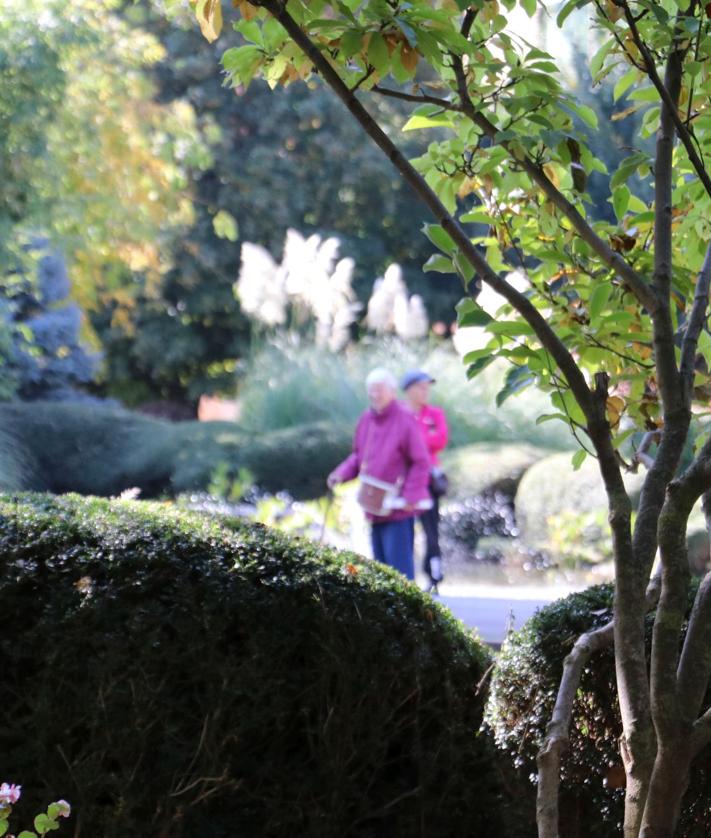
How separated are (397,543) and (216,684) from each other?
544 cm

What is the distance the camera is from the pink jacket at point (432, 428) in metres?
9.73

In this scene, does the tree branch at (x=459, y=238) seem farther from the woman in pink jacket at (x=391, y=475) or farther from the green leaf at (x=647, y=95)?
the woman in pink jacket at (x=391, y=475)

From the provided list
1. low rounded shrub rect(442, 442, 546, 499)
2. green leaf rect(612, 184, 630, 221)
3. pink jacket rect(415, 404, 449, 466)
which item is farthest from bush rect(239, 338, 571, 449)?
green leaf rect(612, 184, 630, 221)

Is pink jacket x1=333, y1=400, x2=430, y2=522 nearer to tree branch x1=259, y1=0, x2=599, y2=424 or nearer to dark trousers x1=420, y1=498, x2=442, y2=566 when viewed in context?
dark trousers x1=420, y1=498, x2=442, y2=566

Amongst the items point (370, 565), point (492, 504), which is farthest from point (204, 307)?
point (370, 565)

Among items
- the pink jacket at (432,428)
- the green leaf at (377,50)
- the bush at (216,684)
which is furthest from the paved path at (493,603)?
the green leaf at (377,50)

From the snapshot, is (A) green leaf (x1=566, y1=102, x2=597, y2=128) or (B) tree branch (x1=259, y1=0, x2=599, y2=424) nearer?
(B) tree branch (x1=259, y1=0, x2=599, y2=424)

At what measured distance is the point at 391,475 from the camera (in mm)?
8336

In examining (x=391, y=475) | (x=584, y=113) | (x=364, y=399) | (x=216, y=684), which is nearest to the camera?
(x=584, y=113)

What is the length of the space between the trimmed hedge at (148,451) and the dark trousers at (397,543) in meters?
5.57

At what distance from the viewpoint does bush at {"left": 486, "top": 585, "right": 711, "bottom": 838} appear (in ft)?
9.78

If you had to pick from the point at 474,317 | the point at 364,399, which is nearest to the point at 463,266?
the point at 474,317

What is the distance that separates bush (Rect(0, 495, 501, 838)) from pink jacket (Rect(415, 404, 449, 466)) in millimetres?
6451

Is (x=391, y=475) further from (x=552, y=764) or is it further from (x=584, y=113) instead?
(x=552, y=764)
